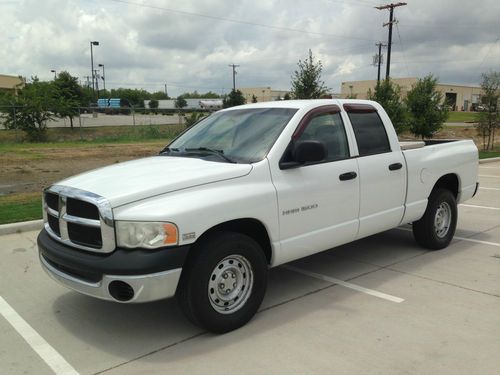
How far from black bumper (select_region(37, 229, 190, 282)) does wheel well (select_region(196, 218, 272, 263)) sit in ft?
1.60

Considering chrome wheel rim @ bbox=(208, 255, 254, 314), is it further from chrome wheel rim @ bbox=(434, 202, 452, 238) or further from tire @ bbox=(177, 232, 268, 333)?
chrome wheel rim @ bbox=(434, 202, 452, 238)

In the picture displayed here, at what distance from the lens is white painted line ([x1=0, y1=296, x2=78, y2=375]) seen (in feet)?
11.7

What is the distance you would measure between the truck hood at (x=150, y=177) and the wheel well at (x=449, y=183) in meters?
3.38

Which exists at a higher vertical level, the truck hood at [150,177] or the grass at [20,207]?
the truck hood at [150,177]

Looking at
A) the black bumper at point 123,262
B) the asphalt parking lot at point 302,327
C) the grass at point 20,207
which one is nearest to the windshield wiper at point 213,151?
the black bumper at point 123,262

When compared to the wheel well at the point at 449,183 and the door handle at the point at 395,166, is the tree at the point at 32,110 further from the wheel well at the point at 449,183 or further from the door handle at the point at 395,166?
the door handle at the point at 395,166

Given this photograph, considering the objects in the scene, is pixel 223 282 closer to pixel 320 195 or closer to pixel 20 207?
pixel 320 195

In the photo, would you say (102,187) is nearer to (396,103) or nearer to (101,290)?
(101,290)

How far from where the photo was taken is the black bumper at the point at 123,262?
3520 mm

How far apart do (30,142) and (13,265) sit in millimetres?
20829

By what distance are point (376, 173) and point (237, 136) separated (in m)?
1.59

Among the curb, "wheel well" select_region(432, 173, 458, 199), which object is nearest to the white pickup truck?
"wheel well" select_region(432, 173, 458, 199)

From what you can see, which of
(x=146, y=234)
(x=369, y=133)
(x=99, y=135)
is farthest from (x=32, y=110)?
(x=146, y=234)

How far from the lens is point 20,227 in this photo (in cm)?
732
